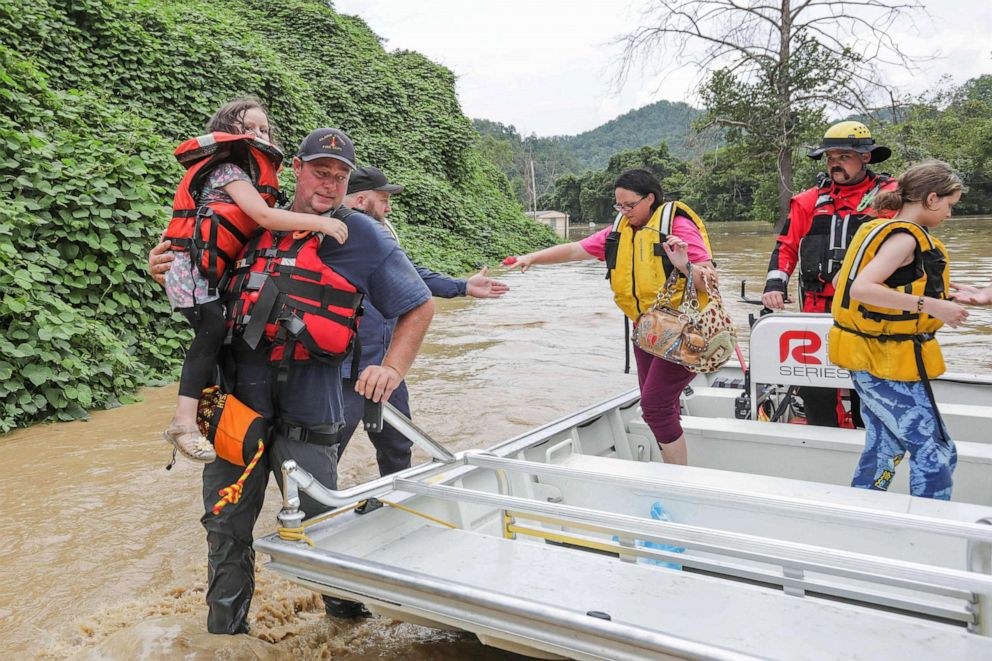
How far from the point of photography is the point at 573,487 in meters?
3.26

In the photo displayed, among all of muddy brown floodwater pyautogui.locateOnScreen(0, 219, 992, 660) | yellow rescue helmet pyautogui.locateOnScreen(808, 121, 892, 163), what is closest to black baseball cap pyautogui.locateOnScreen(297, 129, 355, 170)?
muddy brown floodwater pyautogui.locateOnScreen(0, 219, 992, 660)

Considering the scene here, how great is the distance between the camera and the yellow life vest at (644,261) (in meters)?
3.47

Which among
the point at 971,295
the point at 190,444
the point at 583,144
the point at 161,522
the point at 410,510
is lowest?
the point at 161,522

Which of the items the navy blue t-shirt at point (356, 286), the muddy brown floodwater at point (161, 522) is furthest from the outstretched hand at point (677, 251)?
the muddy brown floodwater at point (161, 522)

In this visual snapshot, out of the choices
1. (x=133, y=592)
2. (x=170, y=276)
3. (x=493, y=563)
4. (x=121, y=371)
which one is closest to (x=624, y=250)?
(x=493, y=563)

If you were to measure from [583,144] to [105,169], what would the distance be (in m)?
167

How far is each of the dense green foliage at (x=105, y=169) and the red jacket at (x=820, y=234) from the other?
5239 mm

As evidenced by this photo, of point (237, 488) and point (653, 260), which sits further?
point (653, 260)

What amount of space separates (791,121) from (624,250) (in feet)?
38.1

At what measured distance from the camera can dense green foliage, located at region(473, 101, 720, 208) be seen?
1502 centimetres

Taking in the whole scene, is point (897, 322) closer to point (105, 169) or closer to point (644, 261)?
point (644, 261)

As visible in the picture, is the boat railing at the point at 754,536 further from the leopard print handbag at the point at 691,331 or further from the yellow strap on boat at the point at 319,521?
the leopard print handbag at the point at 691,331

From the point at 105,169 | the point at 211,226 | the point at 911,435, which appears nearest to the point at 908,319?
the point at 911,435

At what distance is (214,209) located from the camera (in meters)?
2.40
